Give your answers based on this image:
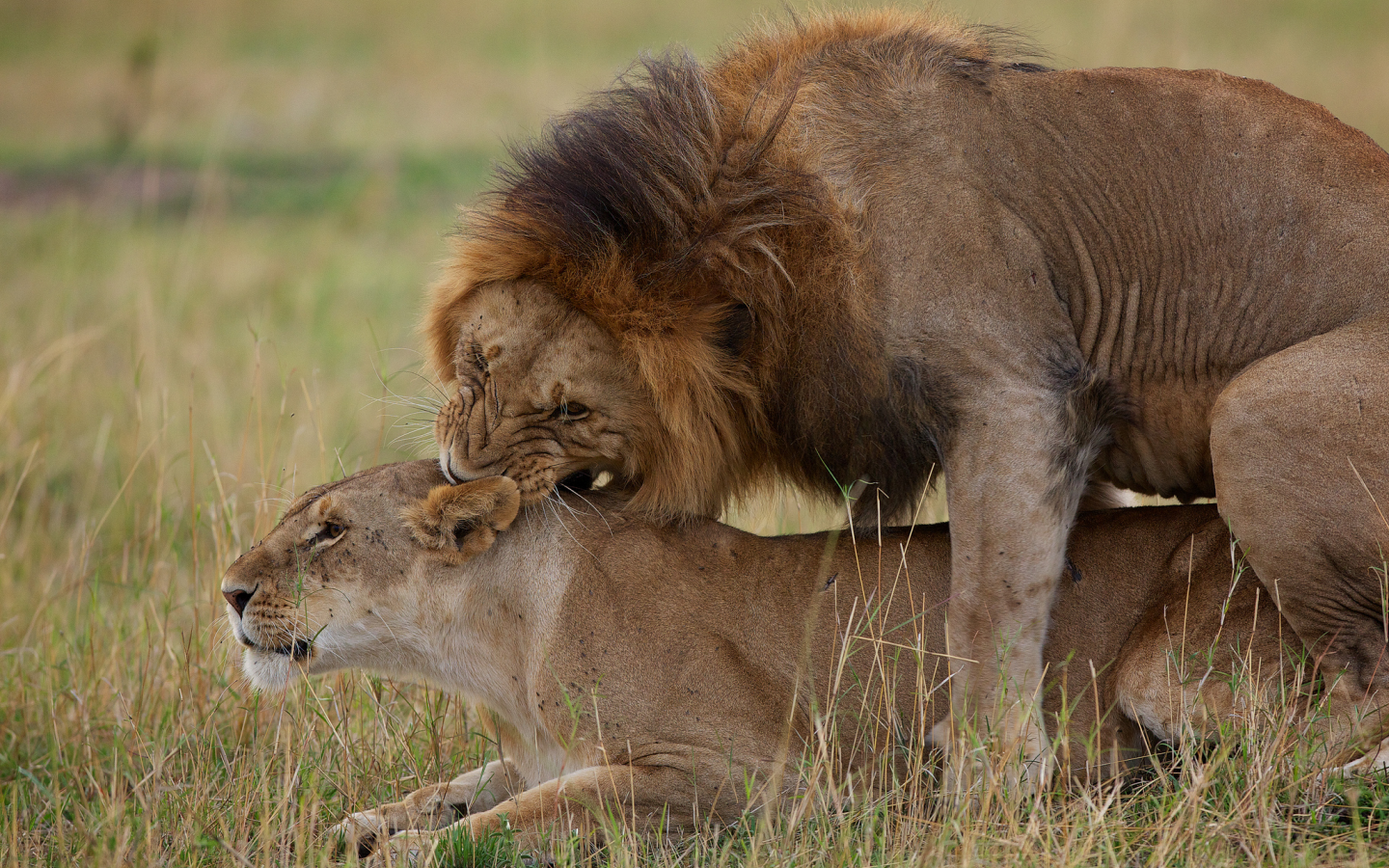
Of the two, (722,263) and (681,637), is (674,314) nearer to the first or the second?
(722,263)

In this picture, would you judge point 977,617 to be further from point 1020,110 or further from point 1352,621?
point 1020,110

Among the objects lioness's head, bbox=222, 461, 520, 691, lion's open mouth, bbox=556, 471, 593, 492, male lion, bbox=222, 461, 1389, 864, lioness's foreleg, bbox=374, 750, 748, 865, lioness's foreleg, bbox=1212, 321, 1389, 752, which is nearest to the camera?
lioness's foreleg, bbox=1212, 321, 1389, 752

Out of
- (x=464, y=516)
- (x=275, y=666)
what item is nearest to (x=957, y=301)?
(x=464, y=516)

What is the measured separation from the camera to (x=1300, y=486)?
119 inches

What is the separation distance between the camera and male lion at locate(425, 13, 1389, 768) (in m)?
3.21

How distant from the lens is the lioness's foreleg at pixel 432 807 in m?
3.36

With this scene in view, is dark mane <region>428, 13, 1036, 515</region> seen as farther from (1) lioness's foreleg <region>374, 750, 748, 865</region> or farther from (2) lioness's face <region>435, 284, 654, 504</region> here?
(1) lioness's foreleg <region>374, 750, 748, 865</region>

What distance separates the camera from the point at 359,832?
3371 millimetres

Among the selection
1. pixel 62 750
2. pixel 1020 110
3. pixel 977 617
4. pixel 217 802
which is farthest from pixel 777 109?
pixel 62 750

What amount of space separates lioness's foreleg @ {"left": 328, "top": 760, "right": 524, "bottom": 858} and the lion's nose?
569 mm

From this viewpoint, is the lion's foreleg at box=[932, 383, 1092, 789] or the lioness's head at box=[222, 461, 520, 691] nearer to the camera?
the lion's foreleg at box=[932, 383, 1092, 789]

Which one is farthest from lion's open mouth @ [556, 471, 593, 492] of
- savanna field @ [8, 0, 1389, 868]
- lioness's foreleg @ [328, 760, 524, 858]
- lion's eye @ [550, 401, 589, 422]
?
lioness's foreleg @ [328, 760, 524, 858]

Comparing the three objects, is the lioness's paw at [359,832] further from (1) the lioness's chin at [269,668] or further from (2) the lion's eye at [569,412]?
(2) the lion's eye at [569,412]

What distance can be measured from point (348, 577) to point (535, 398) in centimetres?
68
